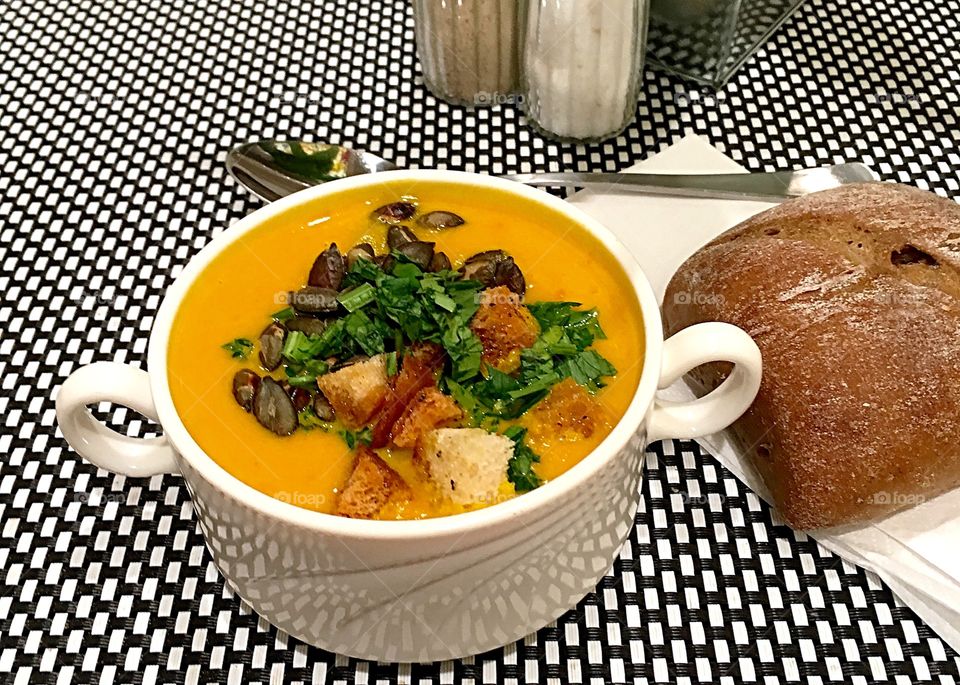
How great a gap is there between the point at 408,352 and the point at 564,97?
69 centimetres

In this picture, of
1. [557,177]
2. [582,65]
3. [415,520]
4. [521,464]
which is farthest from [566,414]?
[582,65]

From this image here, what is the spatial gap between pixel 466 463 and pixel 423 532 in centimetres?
8

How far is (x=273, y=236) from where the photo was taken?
959 millimetres

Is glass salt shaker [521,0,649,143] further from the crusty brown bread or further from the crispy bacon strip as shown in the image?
the crispy bacon strip

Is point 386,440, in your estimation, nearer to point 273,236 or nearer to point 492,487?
point 492,487

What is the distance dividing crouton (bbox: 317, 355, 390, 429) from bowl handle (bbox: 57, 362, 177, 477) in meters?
0.14

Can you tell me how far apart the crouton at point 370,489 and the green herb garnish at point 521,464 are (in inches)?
3.4

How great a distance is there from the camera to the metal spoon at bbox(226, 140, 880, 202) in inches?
49.9

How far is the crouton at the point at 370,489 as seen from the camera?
2.36 feet

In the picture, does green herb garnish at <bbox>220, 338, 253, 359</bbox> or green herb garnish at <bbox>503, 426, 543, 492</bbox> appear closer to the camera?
green herb garnish at <bbox>503, 426, 543, 492</bbox>

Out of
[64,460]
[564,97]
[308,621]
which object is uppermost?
[564,97]

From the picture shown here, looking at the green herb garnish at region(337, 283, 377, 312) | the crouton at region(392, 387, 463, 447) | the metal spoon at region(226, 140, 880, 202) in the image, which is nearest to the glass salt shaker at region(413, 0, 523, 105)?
the metal spoon at region(226, 140, 880, 202)

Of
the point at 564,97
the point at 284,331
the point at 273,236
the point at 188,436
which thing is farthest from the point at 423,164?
the point at 188,436

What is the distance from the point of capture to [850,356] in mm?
940
